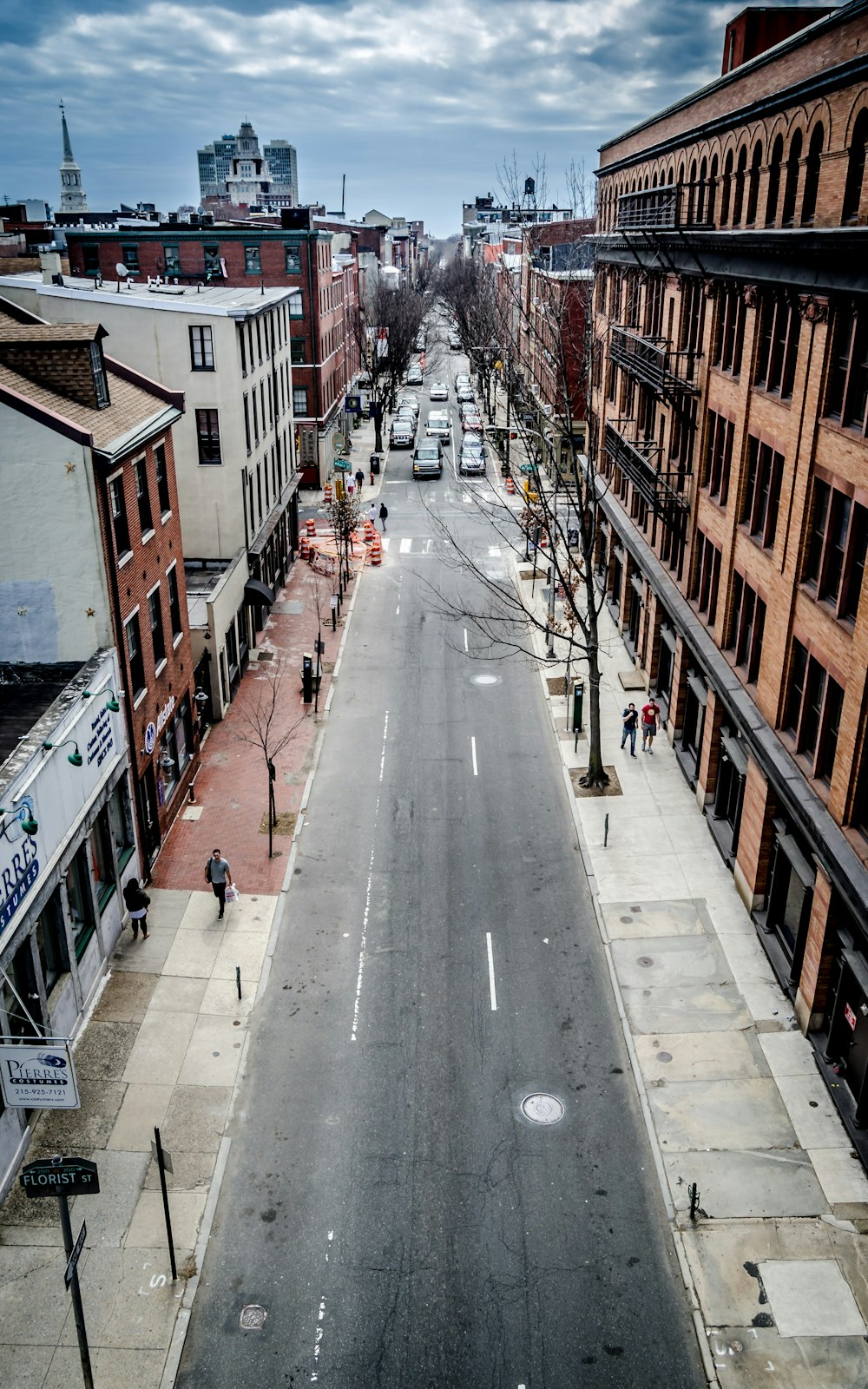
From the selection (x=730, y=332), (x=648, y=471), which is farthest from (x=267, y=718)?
(x=730, y=332)

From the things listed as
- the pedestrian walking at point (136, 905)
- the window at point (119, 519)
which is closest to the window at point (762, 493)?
the window at point (119, 519)

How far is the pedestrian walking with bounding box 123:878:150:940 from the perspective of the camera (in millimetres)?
23234

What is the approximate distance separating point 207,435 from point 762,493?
21.7 metres

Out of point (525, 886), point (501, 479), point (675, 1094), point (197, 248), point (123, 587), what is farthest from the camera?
point (501, 479)

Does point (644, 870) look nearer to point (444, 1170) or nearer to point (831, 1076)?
point (831, 1076)

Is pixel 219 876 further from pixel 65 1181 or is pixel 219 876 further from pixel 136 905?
pixel 65 1181

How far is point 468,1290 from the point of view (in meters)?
15.1

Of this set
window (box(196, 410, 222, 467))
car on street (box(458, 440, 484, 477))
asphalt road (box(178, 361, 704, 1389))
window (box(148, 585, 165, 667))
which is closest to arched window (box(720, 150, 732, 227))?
asphalt road (box(178, 361, 704, 1389))

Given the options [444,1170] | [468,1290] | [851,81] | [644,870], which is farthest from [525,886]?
[851,81]

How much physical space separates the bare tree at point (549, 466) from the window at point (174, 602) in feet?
27.5

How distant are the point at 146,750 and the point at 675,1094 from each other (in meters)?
15.1

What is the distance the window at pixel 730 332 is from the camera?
2611 centimetres

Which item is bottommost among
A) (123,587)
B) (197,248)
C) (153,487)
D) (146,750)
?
(146,750)

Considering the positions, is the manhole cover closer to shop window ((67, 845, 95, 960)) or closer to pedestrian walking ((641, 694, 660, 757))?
shop window ((67, 845, 95, 960))
